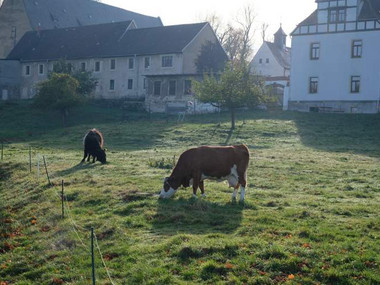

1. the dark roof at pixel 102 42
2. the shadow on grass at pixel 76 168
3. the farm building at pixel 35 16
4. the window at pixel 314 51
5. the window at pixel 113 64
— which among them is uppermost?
the farm building at pixel 35 16

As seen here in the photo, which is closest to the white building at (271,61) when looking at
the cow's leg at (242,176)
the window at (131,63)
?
the window at (131,63)

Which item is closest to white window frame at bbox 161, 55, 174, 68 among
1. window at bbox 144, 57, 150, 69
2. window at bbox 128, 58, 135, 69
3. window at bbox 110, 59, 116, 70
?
window at bbox 144, 57, 150, 69

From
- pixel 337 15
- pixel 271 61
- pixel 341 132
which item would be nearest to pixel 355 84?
pixel 337 15

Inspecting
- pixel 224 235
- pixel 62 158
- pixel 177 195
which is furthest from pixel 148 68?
pixel 224 235

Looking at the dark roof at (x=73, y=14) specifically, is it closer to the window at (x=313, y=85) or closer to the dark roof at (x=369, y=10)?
the window at (x=313, y=85)

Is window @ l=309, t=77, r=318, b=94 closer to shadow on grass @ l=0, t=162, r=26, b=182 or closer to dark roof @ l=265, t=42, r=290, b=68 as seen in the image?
dark roof @ l=265, t=42, r=290, b=68

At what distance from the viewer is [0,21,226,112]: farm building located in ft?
193

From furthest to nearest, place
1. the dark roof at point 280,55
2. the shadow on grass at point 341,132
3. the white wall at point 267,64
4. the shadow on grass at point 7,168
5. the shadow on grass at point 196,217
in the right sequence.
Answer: the dark roof at point 280,55 → the white wall at point 267,64 → the shadow on grass at point 341,132 → the shadow on grass at point 7,168 → the shadow on grass at point 196,217

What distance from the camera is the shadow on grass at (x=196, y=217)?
12.3 metres

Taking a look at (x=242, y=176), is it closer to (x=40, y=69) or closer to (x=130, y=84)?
(x=130, y=84)

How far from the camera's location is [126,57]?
65.0 m

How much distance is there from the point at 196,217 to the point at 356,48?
42.3 m

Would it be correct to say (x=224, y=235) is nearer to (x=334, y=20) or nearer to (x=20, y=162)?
(x=20, y=162)

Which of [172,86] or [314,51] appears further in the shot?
[172,86]
